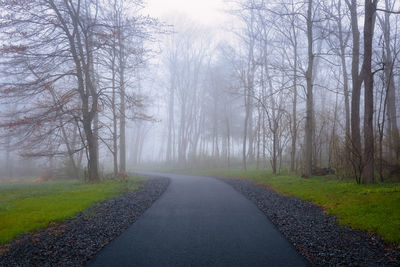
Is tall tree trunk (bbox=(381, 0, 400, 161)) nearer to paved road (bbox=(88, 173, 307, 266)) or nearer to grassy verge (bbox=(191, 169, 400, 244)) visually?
grassy verge (bbox=(191, 169, 400, 244))

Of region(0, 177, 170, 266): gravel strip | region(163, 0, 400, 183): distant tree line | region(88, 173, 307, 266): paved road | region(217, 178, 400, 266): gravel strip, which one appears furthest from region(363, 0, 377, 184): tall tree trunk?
region(0, 177, 170, 266): gravel strip

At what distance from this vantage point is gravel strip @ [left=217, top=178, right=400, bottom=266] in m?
3.64

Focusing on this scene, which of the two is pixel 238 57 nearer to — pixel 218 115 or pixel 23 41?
pixel 218 115

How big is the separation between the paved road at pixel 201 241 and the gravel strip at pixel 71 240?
0.26m

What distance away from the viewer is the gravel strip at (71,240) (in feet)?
12.5

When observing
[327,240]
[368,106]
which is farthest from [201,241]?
[368,106]

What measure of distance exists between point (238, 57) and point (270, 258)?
2197cm

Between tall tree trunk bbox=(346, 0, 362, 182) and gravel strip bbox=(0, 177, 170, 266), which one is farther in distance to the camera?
tall tree trunk bbox=(346, 0, 362, 182)

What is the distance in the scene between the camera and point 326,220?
552cm

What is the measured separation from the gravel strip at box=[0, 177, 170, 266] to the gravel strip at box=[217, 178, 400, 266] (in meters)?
3.43

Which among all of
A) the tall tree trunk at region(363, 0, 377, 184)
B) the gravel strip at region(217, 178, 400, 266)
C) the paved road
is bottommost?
the paved road

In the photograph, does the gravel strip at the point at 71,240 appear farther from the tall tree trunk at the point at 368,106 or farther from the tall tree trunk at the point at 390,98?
the tall tree trunk at the point at 390,98

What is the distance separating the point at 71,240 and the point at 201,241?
2366 mm

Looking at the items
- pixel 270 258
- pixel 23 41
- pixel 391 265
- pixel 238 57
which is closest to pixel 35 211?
pixel 270 258
